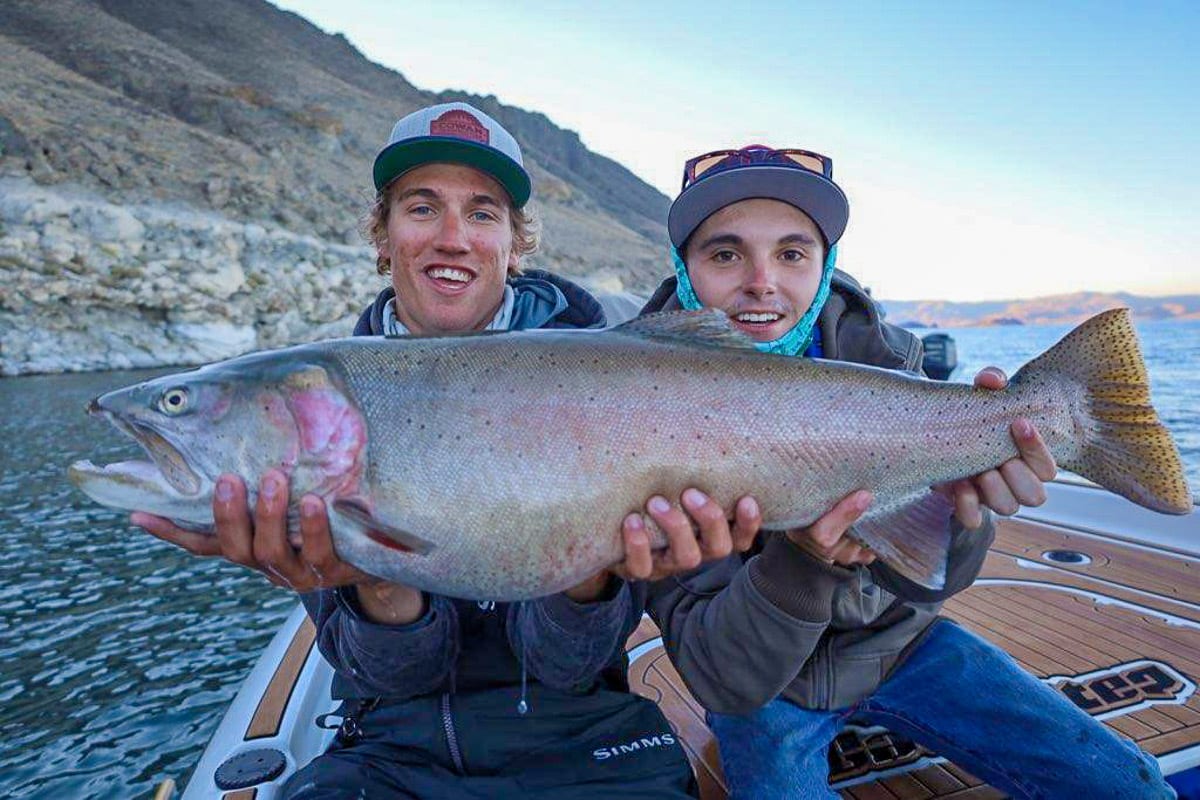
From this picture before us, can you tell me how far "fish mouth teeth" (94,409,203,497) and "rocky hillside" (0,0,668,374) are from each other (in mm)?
32699

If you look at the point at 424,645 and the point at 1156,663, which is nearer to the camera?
the point at 424,645

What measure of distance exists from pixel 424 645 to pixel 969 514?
209 centimetres

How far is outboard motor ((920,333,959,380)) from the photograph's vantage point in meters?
12.7

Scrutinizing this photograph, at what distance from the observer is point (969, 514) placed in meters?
2.67

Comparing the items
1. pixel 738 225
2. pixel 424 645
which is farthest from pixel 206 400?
pixel 738 225

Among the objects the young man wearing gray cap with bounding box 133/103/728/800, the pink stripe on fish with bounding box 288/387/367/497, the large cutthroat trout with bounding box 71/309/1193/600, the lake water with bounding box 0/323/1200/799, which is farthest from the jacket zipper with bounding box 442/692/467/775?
the lake water with bounding box 0/323/1200/799

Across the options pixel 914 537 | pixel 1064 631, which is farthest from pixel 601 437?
pixel 1064 631

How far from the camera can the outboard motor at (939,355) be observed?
41.8ft

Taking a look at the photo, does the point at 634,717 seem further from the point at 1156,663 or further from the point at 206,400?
the point at 1156,663

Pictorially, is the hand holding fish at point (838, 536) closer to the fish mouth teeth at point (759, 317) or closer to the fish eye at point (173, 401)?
the fish mouth teeth at point (759, 317)

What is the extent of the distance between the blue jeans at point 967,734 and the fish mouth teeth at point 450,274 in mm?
2386

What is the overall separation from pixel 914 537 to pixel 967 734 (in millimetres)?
1148

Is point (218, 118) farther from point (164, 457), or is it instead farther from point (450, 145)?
point (164, 457)

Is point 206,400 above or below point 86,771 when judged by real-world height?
above
